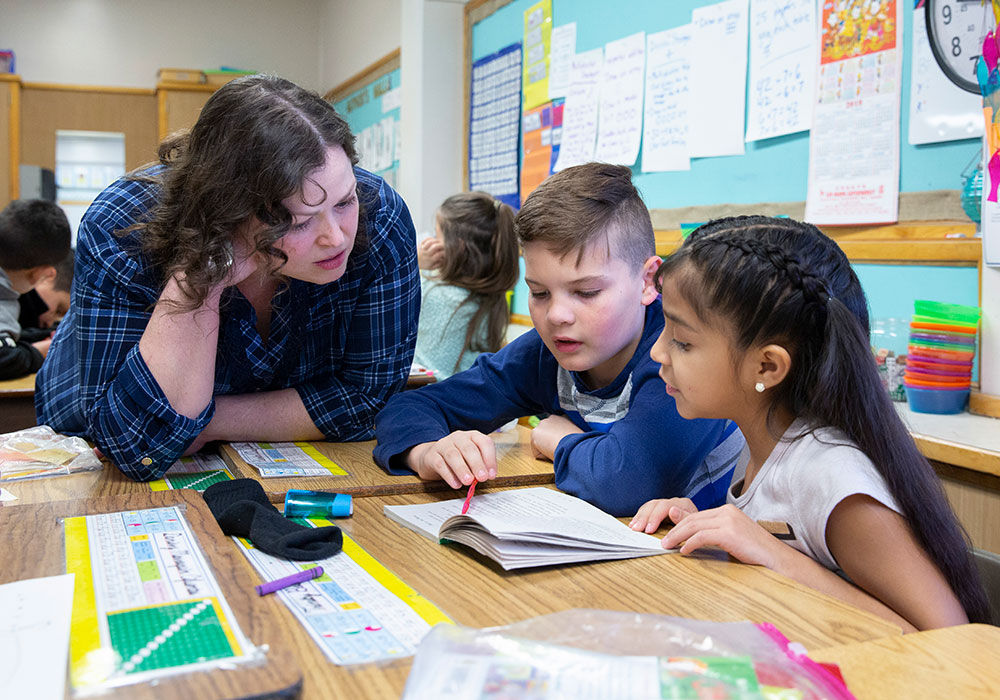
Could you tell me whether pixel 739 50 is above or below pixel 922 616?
above

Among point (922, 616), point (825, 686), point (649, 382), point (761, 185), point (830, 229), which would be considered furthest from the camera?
point (761, 185)

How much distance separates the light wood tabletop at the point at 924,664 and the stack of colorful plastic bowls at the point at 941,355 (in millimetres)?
1234

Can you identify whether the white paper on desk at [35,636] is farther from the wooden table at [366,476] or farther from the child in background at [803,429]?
the child in background at [803,429]

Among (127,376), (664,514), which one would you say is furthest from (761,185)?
(127,376)

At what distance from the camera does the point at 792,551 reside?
3.20 feet

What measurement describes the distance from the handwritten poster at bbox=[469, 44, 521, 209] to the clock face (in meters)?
2.15

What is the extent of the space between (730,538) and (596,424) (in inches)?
19.6

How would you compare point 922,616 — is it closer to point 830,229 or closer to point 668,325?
point 668,325

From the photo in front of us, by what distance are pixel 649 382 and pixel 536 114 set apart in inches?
105

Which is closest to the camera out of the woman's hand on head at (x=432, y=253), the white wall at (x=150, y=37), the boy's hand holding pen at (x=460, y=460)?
the boy's hand holding pen at (x=460, y=460)

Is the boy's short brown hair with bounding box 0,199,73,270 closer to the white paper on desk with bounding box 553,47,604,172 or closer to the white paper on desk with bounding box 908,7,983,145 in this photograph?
the white paper on desk with bounding box 553,47,604,172

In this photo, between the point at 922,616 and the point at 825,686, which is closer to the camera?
the point at 825,686

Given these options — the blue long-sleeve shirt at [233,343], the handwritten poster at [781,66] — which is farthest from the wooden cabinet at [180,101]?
the blue long-sleeve shirt at [233,343]

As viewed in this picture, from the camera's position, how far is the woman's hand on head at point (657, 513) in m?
1.07
